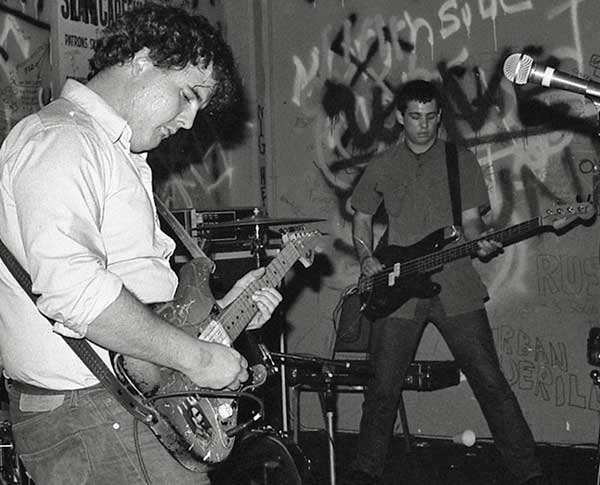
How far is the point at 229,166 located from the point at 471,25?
6.17 feet

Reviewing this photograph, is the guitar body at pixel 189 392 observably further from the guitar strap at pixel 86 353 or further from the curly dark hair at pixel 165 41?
the curly dark hair at pixel 165 41

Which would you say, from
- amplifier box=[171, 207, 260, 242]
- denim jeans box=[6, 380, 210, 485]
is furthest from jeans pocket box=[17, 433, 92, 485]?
amplifier box=[171, 207, 260, 242]

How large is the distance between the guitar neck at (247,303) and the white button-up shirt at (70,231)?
33cm

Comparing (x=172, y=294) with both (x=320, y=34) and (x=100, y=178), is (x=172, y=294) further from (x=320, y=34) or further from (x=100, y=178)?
(x=320, y=34)

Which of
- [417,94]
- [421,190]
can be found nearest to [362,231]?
[421,190]

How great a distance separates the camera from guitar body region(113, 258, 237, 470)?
83.4 inches

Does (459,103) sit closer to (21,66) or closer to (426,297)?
(426,297)

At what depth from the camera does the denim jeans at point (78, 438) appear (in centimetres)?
204

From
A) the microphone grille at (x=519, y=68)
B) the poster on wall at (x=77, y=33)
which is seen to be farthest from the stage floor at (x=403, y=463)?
the poster on wall at (x=77, y=33)

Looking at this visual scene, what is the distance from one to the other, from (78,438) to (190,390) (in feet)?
0.96

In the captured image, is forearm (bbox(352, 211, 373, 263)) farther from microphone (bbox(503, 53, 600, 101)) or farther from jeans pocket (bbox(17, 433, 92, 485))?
jeans pocket (bbox(17, 433, 92, 485))

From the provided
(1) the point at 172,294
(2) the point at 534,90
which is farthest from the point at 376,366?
(1) the point at 172,294

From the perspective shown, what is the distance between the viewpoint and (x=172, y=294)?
7.43 ft

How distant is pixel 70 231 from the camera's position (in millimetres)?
1807
